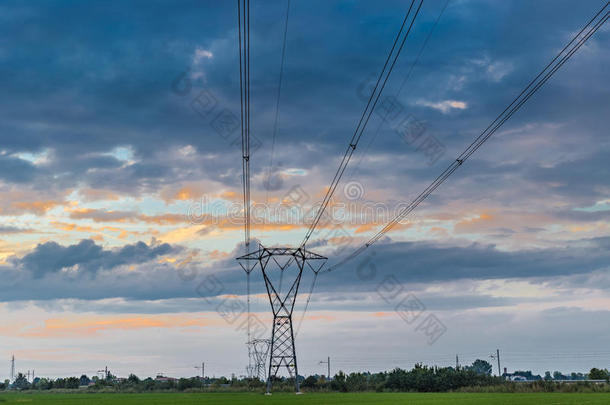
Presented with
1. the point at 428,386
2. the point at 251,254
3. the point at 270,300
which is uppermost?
the point at 251,254

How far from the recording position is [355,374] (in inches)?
5901

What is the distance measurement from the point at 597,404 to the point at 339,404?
26.4 meters

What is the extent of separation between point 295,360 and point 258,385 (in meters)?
63.6

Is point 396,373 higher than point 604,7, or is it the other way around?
point 604,7

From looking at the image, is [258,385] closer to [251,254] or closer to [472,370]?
[472,370]

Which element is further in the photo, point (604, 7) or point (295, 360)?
point (295, 360)

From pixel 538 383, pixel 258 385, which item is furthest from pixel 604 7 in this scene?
pixel 258 385

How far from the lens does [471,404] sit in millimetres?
63656

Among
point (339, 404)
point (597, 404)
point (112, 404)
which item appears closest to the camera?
point (597, 404)

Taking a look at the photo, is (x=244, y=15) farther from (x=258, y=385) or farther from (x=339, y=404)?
(x=258, y=385)

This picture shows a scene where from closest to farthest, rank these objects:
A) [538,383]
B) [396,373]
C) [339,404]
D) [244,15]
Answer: [244,15] → [339,404] → [538,383] → [396,373]

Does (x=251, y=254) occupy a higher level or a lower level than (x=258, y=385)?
higher


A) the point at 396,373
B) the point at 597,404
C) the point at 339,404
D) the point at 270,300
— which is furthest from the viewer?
the point at 396,373

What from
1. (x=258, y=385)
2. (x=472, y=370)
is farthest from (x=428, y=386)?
(x=258, y=385)
